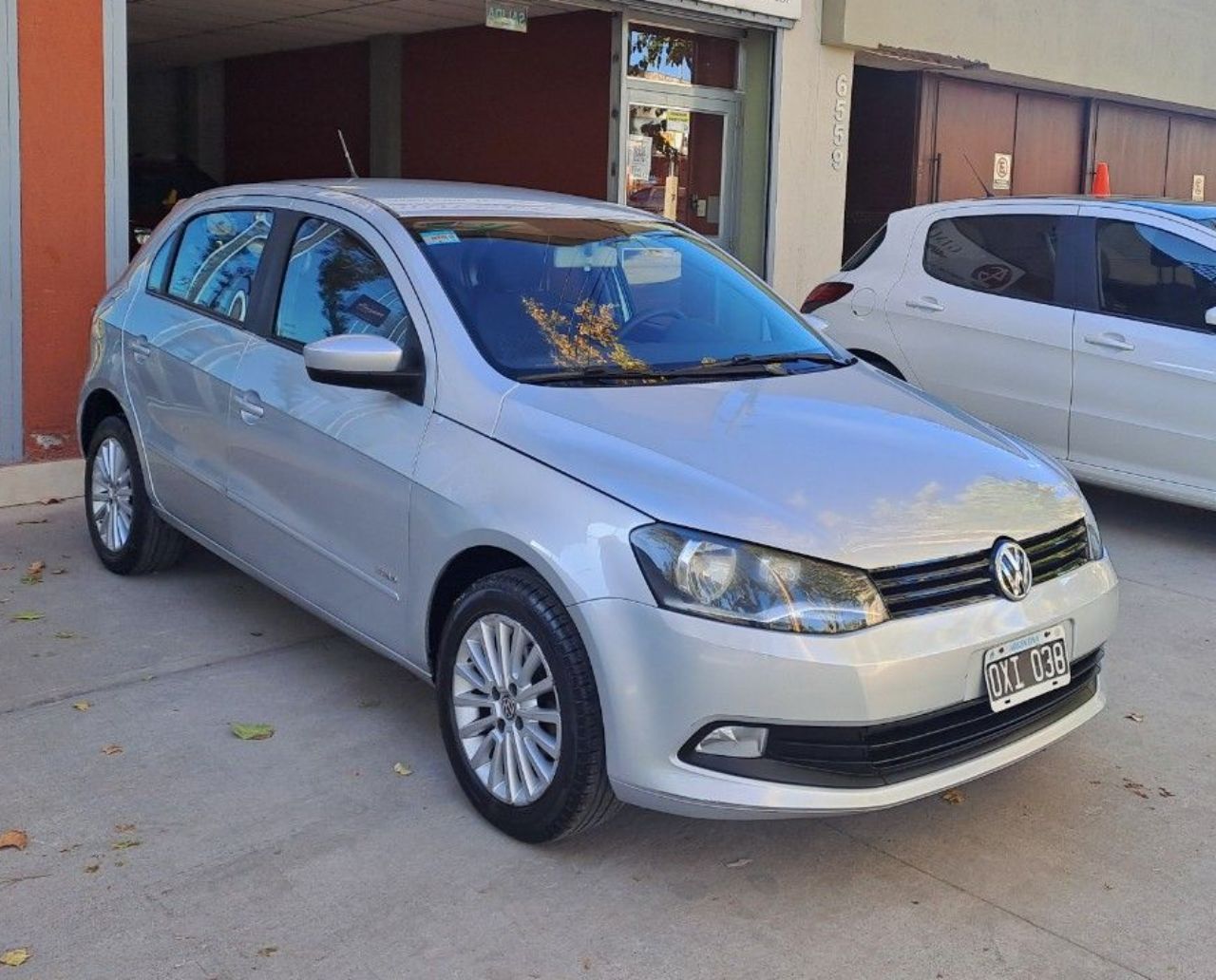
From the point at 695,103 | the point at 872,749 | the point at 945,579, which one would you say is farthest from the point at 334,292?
the point at 695,103

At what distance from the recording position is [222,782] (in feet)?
13.4

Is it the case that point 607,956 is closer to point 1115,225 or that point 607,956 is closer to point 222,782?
point 222,782

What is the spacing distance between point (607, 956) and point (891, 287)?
5.73 meters

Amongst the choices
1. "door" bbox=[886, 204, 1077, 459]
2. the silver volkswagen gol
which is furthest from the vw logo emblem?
"door" bbox=[886, 204, 1077, 459]

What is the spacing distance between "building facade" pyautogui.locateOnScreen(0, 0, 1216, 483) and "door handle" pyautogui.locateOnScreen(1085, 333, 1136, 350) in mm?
4410

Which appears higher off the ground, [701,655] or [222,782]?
[701,655]

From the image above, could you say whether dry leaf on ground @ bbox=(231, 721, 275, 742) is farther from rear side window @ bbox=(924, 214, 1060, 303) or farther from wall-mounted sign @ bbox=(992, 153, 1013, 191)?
wall-mounted sign @ bbox=(992, 153, 1013, 191)

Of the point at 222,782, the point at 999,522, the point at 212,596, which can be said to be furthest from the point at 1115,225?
the point at 222,782

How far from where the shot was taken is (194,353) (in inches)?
204

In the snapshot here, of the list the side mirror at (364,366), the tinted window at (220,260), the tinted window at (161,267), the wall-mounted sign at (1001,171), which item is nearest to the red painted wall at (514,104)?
the wall-mounted sign at (1001,171)

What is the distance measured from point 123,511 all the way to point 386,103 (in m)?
9.89

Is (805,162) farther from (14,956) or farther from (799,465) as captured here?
(14,956)

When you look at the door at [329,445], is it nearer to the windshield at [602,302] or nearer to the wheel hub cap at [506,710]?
the windshield at [602,302]

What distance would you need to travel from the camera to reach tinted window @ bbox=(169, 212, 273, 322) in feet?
16.8
